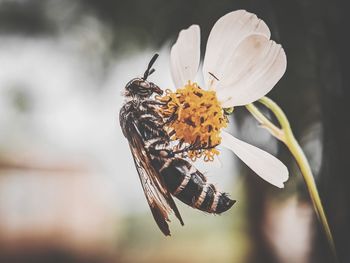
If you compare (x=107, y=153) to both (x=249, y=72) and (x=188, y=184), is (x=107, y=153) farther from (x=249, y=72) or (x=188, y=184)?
(x=249, y=72)

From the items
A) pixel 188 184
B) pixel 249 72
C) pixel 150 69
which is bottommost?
pixel 188 184

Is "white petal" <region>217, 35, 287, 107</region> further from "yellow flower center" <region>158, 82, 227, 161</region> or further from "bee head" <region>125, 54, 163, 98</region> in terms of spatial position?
"bee head" <region>125, 54, 163, 98</region>

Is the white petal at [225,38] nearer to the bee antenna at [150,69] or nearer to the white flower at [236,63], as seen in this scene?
the white flower at [236,63]

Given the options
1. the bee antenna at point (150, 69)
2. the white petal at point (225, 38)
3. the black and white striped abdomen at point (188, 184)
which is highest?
the bee antenna at point (150, 69)

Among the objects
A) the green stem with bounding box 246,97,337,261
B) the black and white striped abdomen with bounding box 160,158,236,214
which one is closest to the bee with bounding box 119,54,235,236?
the black and white striped abdomen with bounding box 160,158,236,214

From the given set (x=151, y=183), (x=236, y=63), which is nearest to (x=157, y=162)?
(x=151, y=183)

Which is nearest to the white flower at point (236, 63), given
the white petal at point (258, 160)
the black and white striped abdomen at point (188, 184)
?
the white petal at point (258, 160)

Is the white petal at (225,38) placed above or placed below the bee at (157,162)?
above
